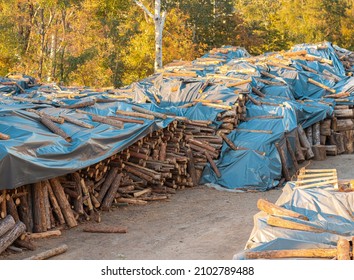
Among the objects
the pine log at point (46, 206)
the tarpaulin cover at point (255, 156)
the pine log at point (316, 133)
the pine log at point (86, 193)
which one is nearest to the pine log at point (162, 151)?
the tarpaulin cover at point (255, 156)

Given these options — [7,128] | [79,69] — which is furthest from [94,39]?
[7,128]

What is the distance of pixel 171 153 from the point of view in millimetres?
17641

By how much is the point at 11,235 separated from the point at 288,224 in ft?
16.6

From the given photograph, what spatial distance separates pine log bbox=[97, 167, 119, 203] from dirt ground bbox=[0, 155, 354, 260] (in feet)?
1.51

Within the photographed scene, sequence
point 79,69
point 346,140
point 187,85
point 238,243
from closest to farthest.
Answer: point 238,243
point 187,85
point 346,140
point 79,69

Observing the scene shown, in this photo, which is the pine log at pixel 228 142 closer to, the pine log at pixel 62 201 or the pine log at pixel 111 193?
the pine log at pixel 111 193

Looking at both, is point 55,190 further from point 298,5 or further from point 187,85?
point 298,5

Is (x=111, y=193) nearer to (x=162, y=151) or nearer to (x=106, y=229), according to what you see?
(x=106, y=229)

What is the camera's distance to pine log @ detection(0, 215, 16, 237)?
1138 cm

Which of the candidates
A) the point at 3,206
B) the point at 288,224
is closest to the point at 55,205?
the point at 3,206

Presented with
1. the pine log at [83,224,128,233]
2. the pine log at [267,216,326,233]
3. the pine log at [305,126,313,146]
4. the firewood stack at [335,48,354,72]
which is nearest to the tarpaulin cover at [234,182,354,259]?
the pine log at [267,216,326,233]

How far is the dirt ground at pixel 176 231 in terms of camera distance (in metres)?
11.9

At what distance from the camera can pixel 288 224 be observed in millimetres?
9531

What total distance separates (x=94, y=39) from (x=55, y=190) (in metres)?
24.5
